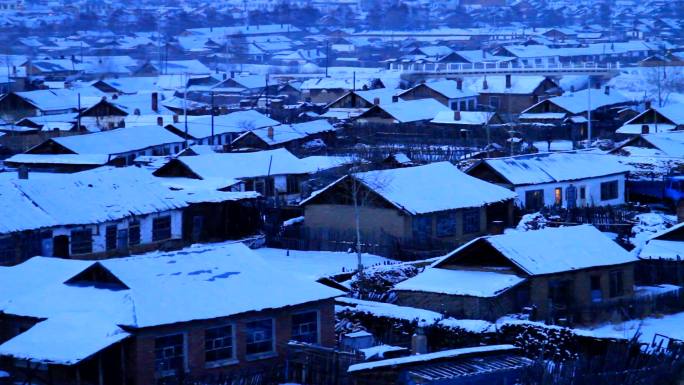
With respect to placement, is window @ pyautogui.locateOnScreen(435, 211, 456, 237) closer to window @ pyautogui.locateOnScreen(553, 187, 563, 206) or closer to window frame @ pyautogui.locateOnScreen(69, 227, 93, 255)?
window @ pyautogui.locateOnScreen(553, 187, 563, 206)

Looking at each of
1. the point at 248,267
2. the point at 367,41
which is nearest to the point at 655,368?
the point at 248,267

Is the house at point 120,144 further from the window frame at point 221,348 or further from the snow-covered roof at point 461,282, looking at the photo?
the window frame at point 221,348

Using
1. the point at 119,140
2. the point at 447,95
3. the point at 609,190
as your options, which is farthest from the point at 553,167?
the point at 447,95

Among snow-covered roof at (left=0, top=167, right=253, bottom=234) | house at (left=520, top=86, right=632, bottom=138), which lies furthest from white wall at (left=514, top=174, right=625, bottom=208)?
house at (left=520, top=86, right=632, bottom=138)

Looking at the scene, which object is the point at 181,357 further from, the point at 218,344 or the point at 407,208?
the point at 407,208

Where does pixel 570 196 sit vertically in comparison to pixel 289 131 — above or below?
above

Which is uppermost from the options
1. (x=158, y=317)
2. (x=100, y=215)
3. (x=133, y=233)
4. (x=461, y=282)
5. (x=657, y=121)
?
(x=158, y=317)

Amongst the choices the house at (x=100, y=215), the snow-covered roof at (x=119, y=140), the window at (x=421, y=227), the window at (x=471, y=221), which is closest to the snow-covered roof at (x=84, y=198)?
the house at (x=100, y=215)

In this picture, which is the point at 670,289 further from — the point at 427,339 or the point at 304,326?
the point at 304,326
